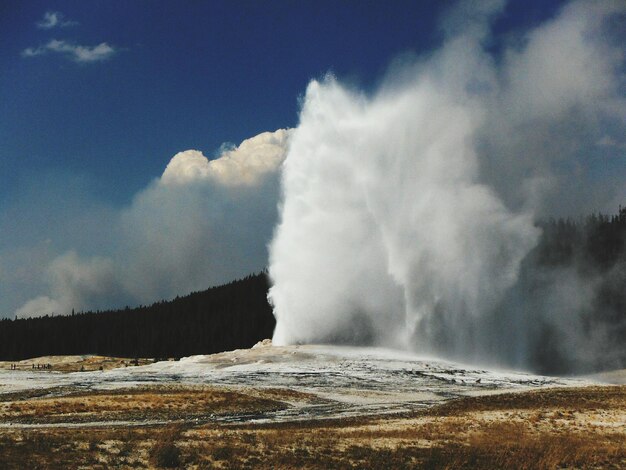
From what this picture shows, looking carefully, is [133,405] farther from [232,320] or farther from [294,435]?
[232,320]

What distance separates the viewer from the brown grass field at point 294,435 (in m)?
20.8

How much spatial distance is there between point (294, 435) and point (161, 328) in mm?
129279

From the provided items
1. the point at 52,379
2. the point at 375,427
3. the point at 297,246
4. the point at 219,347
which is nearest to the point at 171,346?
the point at 219,347

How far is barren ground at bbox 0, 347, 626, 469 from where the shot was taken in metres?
21.3

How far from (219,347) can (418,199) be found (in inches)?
2360

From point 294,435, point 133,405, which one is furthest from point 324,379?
point 294,435

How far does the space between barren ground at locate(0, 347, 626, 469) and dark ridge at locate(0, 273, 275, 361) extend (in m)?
75.0

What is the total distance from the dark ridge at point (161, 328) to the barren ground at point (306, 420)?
246ft

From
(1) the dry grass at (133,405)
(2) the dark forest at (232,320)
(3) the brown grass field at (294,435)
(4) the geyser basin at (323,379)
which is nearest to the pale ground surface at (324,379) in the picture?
(4) the geyser basin at (323,379)

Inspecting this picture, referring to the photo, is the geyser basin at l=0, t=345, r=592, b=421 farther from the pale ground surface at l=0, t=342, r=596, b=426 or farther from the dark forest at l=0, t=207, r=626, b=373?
the dark forest at l=0, t=207, r=626, b=373

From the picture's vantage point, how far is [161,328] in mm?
149125

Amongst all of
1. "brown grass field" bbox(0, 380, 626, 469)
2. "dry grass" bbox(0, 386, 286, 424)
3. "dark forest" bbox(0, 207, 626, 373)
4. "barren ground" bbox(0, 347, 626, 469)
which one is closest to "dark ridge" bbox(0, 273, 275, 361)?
"dark forest" bbox(0, 207, 626, 373)

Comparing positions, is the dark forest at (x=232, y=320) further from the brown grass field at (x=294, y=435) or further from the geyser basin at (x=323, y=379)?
the brown grass field at (x=294, y=435)

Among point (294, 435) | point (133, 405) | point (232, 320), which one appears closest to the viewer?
point (294, 435)
